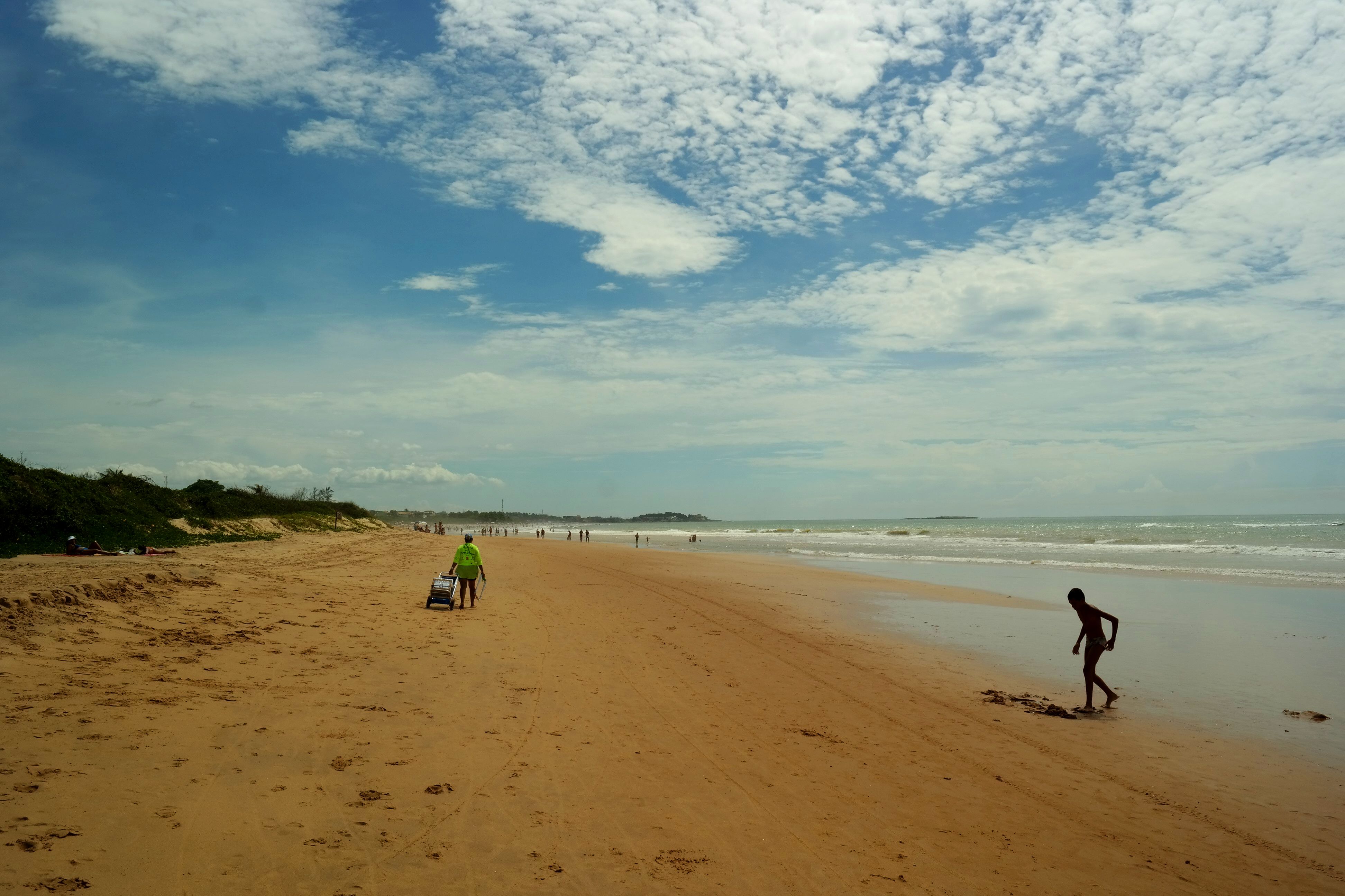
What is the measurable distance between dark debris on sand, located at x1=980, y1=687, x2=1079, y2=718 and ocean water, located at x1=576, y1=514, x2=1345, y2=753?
416 mm

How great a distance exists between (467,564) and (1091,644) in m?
12.3

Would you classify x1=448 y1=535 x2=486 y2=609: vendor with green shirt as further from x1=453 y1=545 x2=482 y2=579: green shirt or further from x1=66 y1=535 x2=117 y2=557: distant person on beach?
x1=66 y1=535 x2=117 y2=557: distant person on beach

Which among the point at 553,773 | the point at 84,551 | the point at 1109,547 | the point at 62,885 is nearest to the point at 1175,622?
the point at 553,773

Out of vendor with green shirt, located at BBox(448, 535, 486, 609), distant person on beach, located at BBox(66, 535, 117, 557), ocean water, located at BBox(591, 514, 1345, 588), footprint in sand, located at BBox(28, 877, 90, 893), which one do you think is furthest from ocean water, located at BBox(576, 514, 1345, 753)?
distant person on beach, located at BBox(66, 535, 117, 557)

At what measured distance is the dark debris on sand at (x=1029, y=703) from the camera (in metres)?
9.87

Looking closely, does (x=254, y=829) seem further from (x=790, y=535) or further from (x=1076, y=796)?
(x=790, y=535)

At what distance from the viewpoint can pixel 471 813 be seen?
228 inches

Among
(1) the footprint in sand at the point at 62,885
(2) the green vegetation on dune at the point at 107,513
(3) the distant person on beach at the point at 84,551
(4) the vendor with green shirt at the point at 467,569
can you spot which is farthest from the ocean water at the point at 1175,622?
(2) the green vegetation on dune at the point at 107,513

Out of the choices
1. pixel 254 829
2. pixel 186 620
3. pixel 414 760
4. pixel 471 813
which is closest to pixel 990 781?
pixel 471 813

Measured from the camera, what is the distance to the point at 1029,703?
10.4 m

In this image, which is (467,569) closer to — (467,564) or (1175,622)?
(467,564)

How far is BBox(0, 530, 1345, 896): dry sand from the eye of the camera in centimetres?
504

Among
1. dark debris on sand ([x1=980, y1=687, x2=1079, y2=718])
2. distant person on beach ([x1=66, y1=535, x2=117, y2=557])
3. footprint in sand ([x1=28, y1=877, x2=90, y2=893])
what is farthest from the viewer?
distant person on beach ([x1=66, y1=535, x2=117, y2=557])

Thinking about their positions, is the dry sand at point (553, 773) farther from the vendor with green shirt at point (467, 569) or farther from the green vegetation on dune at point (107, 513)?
the green vegetation on dune at point (107, 513)
